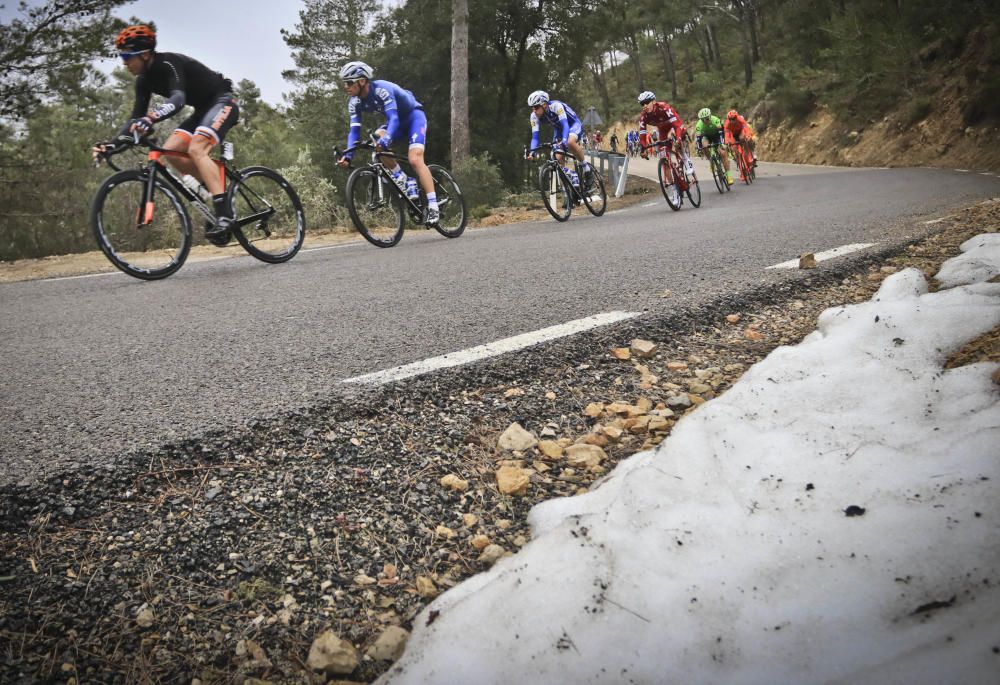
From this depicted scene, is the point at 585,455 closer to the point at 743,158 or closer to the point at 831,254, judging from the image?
the point at 831,254

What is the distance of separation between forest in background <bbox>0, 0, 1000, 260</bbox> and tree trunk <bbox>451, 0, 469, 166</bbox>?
22 centimetres

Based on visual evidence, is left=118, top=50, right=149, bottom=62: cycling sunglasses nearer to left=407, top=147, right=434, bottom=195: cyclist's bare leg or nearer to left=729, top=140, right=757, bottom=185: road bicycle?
left=407, top=147, right=434, bottom=195: cyclist's bare leg

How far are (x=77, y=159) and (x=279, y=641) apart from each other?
1849 cm

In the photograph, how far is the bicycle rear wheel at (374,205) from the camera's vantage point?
7.61m

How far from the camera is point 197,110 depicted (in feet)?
20.7

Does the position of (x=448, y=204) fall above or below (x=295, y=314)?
above

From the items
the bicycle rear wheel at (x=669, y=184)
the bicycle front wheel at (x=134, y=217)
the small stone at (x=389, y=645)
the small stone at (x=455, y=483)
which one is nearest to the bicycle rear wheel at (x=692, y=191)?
the bicycle rear wheel at (x=669, y=184)

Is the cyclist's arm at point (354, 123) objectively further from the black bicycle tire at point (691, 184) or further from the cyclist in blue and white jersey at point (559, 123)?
the black bicycle tire at point (691, 184)

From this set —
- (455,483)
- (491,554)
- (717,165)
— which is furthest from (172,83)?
(717,165)

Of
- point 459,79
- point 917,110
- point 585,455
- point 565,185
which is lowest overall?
point 585,455

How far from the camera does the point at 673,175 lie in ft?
33.6

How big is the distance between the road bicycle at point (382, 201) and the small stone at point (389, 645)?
6.55 meters

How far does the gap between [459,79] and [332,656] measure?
1795 centimetres

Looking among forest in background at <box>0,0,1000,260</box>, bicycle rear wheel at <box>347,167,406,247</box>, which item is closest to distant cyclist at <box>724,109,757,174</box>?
forest in background at <box>0,0,1000,260</box>
